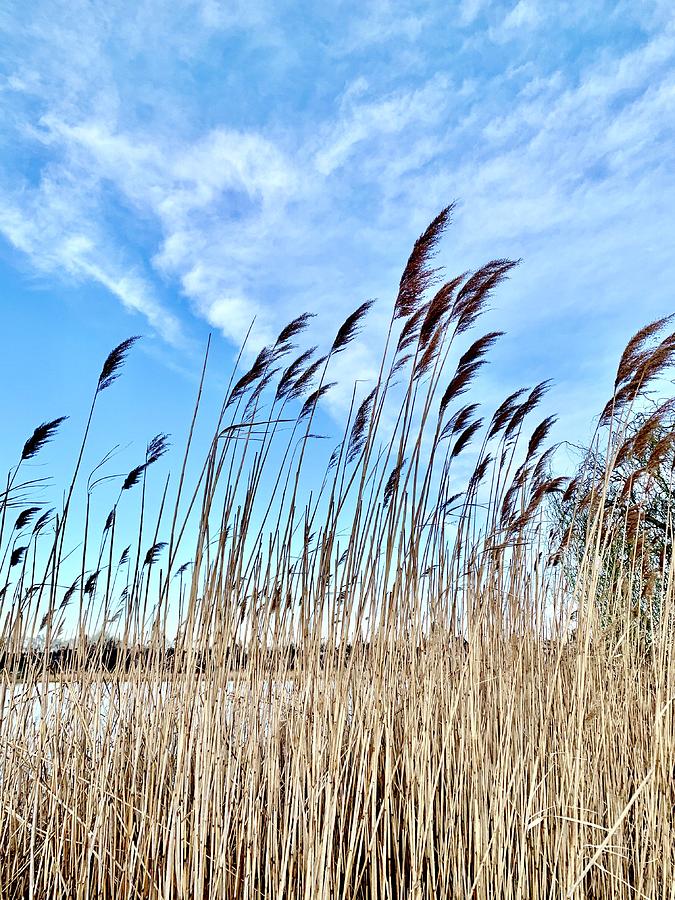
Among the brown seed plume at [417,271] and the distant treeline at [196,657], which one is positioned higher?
the brown seed plume at [417,271]

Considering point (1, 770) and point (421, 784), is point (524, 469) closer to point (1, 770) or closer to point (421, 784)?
point (421, 784)

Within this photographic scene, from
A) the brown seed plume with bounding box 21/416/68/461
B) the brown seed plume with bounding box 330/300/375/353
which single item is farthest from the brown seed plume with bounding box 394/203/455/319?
the brown seed plume with bounding box 21/416/68/461

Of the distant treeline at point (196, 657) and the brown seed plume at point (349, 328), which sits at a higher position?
the brown seed plume at point (349, 328)

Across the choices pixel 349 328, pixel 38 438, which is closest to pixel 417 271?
pixel 349 328

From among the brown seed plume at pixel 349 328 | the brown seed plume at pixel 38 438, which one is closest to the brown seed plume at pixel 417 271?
the brown seed plume at pixel 349 328

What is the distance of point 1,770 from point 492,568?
1.80 metres

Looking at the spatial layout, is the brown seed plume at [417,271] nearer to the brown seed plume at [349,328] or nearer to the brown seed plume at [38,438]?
the brown seed plume at [349,328]

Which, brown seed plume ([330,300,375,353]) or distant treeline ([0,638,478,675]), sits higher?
brown seed plume ([330,300,375,353])

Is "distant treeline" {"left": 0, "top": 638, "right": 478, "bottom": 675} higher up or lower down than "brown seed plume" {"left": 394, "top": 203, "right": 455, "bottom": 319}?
lower down

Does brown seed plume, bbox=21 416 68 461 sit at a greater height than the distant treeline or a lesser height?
greater

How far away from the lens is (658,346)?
2312 mm

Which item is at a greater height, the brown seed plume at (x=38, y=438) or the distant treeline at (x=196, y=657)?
the brown seed plume at (x=38, y=438)

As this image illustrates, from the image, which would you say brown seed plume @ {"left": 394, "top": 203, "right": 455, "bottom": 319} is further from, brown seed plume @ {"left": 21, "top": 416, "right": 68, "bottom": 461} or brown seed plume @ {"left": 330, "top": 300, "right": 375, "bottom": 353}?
brown seed plume @ {"left": 21, "top": 416, "right": 68, "bottom": 461}

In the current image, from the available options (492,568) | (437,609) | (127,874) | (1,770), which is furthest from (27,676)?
(492,568)
